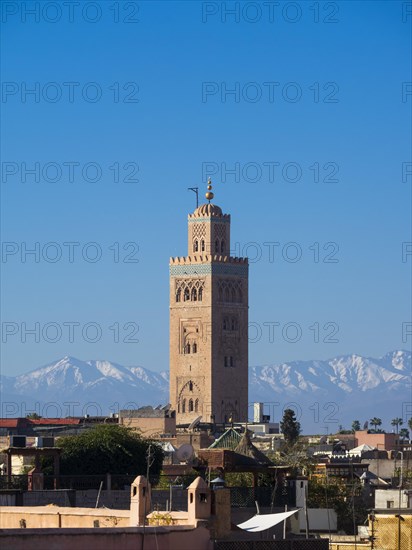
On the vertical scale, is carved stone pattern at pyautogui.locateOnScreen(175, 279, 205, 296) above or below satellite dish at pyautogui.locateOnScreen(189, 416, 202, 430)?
above

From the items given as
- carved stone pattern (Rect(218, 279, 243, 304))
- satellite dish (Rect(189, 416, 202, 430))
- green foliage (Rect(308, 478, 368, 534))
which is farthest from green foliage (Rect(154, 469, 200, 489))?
carved stone pattern (Rect(218, 279, 243, 304))

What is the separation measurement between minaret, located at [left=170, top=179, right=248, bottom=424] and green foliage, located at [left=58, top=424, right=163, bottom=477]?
94722 millimetres

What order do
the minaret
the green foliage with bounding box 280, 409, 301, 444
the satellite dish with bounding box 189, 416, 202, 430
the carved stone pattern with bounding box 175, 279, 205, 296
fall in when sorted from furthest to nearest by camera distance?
1. the carved stone pattern with bounding box 175, 279, 205, 296
2. the minaret
3. the green foliage with bounding box 280, 409, 301, 444
4. the satellite dish with bounding box 189, 416, 202, 430

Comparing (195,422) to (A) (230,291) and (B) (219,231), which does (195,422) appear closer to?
(A) (230,291)

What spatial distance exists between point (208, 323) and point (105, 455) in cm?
10055

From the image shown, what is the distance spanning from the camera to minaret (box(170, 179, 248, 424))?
563ft

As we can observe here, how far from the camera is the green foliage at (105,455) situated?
2790 inches

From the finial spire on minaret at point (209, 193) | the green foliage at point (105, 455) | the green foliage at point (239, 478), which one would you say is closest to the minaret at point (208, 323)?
the finial spire on minaret at point (209, 193)

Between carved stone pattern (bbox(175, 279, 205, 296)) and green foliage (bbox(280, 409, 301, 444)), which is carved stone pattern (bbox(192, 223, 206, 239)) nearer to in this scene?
carved stone pattern (bbox(175, 279, 205, 296))

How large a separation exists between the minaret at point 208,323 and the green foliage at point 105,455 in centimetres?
9472

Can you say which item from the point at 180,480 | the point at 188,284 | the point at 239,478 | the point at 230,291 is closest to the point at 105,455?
the point at 180,480

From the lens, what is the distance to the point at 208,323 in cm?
17325

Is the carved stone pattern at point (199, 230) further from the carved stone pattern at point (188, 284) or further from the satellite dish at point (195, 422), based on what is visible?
the satellite dish at point (195, 422)

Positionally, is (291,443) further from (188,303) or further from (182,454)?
(182,454)
